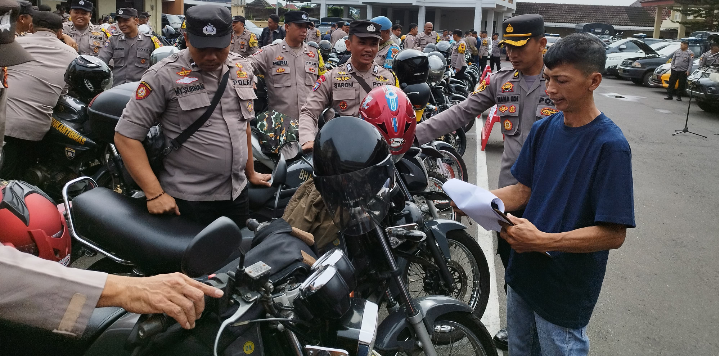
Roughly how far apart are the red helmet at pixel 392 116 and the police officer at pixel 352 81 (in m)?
1.06

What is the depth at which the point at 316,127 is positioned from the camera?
446 cm

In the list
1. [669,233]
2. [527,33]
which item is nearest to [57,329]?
[527,33]

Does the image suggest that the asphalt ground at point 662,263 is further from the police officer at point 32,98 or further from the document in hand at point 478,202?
the police officer at point 32,98

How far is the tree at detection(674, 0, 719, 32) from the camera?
28650mm

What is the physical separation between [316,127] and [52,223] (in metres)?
1.99

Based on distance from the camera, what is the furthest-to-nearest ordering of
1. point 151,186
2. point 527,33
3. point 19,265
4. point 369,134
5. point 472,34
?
point 472,34 → point 527,33 → point 151,186 → point 369,134 → point 19,265

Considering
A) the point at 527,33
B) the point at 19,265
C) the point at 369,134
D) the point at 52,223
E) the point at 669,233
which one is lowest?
the point at 669,233

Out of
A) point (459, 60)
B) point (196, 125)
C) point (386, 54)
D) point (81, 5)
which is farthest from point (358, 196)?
point (459, 60)

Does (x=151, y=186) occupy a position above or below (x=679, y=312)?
above

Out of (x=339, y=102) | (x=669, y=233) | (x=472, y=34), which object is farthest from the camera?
(x=472, y=34)

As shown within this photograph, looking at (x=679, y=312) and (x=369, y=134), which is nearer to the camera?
(x=369, y=134)

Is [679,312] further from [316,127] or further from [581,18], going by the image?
[581,18]

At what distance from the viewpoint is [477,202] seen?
231 cm

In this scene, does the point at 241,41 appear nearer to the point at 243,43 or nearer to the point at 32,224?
the point at 243,43
